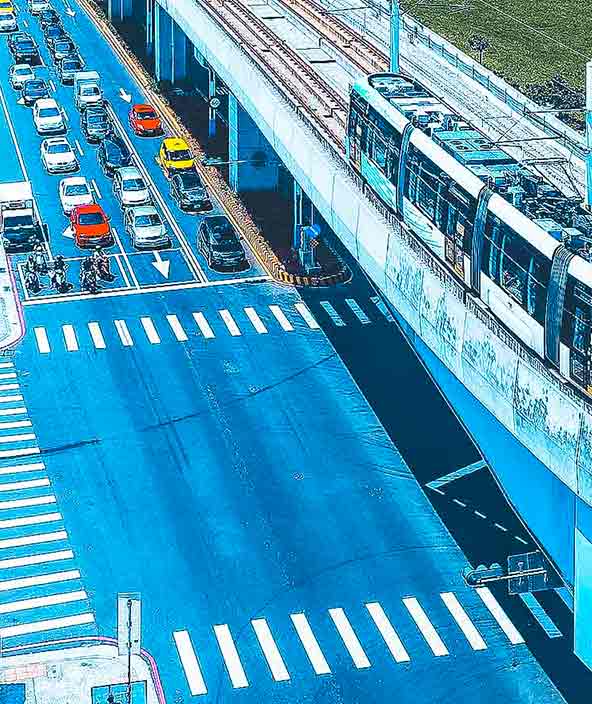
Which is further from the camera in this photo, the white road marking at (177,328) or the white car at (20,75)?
the white car at (20,75)

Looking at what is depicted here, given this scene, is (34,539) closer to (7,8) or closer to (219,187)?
(219,187)

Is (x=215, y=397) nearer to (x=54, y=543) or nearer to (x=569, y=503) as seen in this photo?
(x=54, y=543)

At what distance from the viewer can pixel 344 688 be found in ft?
156

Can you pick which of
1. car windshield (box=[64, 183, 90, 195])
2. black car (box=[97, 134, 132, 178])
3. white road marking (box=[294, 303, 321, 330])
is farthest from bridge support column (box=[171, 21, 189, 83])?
white road marking (box=[294, 303, 321, 330])

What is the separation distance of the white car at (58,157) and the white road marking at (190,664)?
1883 inches

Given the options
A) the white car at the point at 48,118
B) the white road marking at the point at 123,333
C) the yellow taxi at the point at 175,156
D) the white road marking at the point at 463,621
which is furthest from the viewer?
the white car at the point at 48,118

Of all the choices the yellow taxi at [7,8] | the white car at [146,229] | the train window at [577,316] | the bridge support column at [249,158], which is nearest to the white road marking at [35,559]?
the train window at [577,316]

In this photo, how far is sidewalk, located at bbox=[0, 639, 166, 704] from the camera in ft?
154

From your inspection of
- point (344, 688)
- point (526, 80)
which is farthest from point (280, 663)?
point (526, 80)

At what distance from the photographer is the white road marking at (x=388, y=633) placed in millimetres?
49031

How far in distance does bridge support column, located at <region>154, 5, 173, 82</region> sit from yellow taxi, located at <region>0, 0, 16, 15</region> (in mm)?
21969

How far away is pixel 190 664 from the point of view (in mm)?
48625

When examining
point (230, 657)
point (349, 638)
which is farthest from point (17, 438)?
point (349, 638)

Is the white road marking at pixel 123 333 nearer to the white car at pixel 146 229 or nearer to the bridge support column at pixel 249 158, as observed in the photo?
the white car at pixel 146 229
